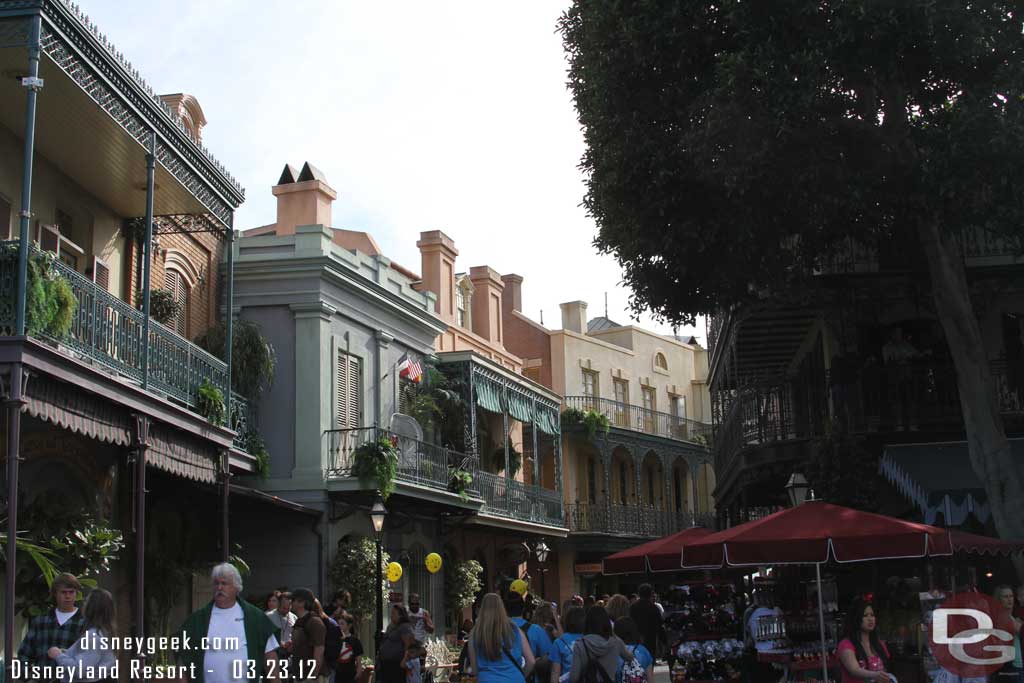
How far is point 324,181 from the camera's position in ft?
97.0

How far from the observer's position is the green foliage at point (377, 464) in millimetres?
23094

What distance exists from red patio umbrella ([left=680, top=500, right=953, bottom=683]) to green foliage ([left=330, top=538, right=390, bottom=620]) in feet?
33.4

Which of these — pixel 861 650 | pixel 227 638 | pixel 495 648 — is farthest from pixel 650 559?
pixel 227 638

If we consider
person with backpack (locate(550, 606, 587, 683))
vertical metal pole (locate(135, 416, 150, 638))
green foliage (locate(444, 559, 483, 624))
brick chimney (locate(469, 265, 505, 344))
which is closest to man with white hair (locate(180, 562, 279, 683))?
person with backpack (locate(550, 606, 587, 683))

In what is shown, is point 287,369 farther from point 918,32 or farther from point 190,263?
point 918,32

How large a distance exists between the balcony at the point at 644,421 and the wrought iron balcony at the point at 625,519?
9.58 ft

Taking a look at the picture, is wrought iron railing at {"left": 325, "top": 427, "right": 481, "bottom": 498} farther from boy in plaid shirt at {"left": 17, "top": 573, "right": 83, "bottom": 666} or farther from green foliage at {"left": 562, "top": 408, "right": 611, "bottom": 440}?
boy in plaid shirt at {"left": 17, "top": 573, "right": 83, "bottom": 666}

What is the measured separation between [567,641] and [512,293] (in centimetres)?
3595

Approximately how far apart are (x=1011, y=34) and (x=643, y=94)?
4.44 m

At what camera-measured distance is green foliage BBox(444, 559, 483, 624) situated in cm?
2862

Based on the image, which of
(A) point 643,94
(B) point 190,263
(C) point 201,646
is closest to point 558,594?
(B) point 190,263

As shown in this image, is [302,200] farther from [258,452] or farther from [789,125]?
[789,125]

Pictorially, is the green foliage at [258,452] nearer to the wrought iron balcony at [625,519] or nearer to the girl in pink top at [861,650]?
the girl in pink top at [861,650]

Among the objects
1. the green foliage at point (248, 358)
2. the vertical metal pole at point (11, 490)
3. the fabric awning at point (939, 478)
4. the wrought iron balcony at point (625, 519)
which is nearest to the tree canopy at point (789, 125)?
the fabric awning at point (939, 478)
